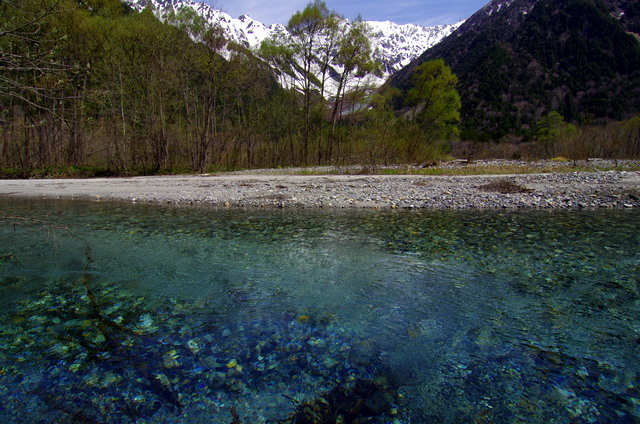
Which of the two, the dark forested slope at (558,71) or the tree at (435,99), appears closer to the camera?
the tree at (435,99)

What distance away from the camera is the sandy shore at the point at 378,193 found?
10445 millimetres

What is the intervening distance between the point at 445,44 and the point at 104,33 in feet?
450

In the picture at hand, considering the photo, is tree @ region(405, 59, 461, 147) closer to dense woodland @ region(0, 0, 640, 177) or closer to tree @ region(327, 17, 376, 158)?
dense woodland @ region(0, 0, 640, 177)

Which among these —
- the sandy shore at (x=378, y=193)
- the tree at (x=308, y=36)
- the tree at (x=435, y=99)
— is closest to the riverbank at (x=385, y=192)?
the sandy shore at (x=378, y=193)

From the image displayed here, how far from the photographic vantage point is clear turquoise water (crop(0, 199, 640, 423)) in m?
2.30

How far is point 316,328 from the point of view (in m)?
3.29

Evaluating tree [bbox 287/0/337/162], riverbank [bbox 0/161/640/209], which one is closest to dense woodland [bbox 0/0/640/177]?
tree [bbox 287/0/337/162]

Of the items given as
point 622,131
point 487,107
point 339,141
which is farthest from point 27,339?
point 487,107

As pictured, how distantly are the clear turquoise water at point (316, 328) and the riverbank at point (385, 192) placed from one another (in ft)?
13.9

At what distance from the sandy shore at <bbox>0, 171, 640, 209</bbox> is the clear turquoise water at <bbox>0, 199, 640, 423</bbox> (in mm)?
4263

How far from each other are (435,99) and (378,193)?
2510 centimetres

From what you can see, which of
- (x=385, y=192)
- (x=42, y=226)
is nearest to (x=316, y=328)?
(x=42, y=226)

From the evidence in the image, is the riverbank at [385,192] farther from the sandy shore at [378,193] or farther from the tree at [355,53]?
the tree at [355,53]

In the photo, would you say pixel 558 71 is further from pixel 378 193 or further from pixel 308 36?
pixel 378 193
